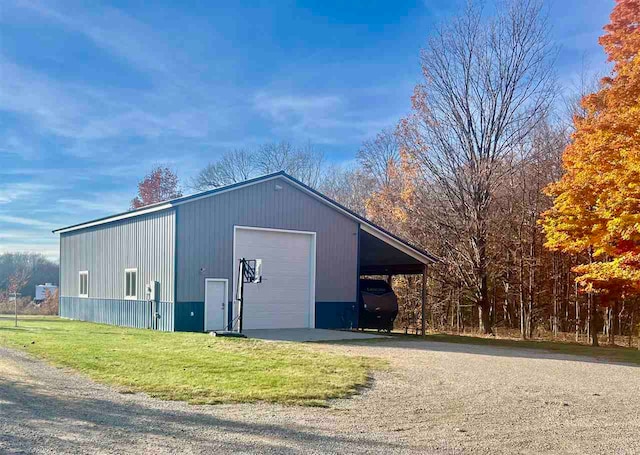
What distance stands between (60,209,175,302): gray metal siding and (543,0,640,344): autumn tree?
12058 mm

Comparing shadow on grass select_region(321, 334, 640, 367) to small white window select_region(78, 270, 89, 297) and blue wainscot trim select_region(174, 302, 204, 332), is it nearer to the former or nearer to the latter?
blue wainscot trim select_region(174, 302, 204, 332)

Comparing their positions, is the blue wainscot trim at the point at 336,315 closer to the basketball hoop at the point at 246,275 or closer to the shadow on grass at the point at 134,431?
the basketball hoop at the point at 246,275

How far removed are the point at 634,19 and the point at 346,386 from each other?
46.8 feet

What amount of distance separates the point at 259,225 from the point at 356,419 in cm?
1350

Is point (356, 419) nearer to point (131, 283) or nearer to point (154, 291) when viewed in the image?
point (154, 291)

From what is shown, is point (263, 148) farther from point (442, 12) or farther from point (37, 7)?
point (37, 7)

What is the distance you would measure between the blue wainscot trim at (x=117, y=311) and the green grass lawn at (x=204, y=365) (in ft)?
6.27

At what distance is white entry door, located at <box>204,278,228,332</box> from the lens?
61.8 feet

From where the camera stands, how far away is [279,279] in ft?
67.6

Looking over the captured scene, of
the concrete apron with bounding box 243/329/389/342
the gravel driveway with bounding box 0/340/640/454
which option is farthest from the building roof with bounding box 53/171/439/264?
the gravel driveway with bounding box 0/340/640/454

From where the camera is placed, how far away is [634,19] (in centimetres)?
1691

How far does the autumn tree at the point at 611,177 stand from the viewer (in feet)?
50.0

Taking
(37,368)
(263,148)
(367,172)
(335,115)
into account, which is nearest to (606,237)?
(37,368)

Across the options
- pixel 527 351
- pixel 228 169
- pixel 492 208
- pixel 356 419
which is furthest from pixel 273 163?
pixel 356 419
